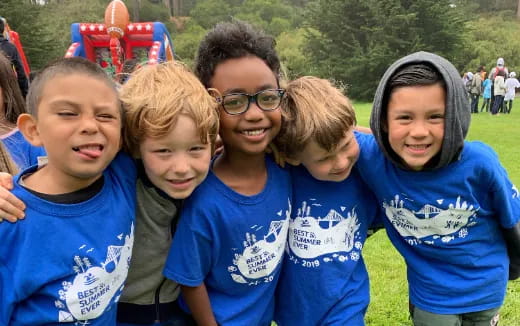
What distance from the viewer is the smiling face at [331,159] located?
1.88 m

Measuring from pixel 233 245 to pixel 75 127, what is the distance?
735mm

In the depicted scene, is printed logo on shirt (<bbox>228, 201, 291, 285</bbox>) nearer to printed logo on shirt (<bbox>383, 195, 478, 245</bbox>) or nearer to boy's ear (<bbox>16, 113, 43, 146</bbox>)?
printed logo on shirt (<bbox>383, 195, 478, 245</bbox>)

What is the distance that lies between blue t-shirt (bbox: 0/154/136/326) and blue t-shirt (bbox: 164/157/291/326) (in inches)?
9.6

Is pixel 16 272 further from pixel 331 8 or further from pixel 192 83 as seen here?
pixel 331 8

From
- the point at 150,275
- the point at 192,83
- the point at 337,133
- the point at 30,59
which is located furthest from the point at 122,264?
the point at 30,59

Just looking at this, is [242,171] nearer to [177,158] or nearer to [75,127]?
[177,158]

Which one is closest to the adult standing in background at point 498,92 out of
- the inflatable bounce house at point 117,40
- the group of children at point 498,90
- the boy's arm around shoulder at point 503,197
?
the group of children at point 498,90

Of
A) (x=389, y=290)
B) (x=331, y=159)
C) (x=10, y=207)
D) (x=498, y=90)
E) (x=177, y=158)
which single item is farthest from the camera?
(x=498, y=90)

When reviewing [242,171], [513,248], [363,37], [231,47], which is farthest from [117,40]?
[363,37]

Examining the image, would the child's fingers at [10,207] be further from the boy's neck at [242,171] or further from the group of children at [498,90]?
the group of children at [498,90]

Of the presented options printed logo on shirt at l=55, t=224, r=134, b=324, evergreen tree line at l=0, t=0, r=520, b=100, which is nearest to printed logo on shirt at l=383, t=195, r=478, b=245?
printed logo on shirt at l=55, t=224, r=134, b=324

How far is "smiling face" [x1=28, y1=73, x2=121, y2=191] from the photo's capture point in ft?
4.69

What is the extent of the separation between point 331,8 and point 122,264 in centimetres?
2884

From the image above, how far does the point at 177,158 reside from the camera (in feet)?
5.37
